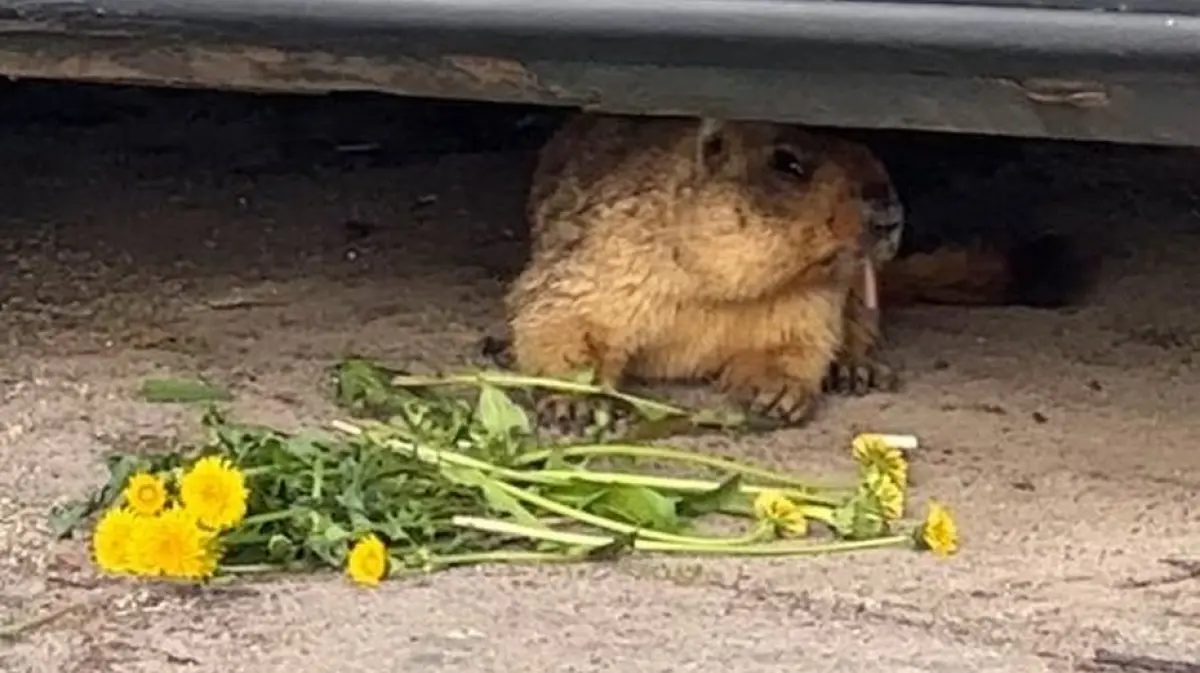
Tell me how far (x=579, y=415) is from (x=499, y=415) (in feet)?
0.91

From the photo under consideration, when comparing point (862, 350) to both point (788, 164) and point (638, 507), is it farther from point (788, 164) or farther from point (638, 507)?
point (638, 507)

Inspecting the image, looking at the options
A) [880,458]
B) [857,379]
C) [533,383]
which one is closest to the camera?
[880,458]

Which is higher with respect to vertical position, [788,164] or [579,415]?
[788,164]

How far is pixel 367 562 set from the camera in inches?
110

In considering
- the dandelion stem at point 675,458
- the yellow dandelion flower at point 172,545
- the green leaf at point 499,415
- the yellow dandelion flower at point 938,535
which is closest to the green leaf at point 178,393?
the green leaf at point 499,415

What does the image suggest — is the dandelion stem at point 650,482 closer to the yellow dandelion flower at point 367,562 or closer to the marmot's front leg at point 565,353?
the yellow dandelion flower at point 367,562

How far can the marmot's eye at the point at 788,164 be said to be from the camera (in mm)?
3455

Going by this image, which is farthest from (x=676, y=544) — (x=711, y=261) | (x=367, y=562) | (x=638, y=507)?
(x=711, y=261)

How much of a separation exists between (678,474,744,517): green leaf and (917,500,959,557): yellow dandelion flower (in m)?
0.23

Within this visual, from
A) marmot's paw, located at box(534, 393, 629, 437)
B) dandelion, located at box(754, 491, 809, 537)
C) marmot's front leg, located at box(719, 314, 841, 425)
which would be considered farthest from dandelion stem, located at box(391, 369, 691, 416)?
dandelion, located at box(754, 491, 809, 537)

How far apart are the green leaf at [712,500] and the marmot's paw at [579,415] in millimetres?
315

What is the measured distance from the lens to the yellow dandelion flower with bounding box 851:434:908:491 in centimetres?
295

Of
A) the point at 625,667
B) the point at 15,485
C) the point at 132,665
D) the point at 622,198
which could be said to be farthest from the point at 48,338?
the point at 625,667

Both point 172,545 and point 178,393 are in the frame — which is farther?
point 178,393
